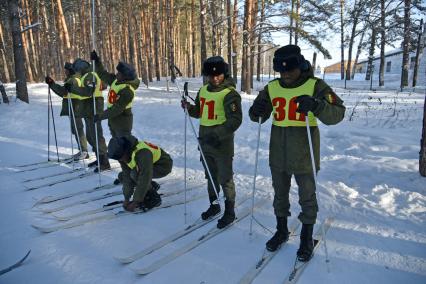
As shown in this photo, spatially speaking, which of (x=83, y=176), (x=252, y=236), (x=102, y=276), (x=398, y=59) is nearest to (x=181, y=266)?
(x=102, y=276)

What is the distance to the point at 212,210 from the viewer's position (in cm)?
420

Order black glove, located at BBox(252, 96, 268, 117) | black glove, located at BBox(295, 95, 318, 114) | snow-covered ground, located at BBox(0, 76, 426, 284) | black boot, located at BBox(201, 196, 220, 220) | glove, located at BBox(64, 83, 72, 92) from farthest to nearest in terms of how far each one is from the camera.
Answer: glove, located at BBox(64, 83, 72, 92) < black boot, located at BBox(201, 196, 220, 220) < black glove, located at BBox(252, 96, 268, 117) < snow-covered ground, located at BBox(0, 76, 426, 284) < black glove, located at BBox(295, 95, 318, 114)

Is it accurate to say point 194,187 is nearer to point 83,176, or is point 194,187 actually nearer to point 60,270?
point 83,176

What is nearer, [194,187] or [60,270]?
[60,270]

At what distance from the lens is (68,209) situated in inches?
180

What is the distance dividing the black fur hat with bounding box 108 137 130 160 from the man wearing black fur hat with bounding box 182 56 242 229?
2.99 feet

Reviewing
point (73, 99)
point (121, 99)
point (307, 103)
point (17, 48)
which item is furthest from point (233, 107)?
point (17, 48)

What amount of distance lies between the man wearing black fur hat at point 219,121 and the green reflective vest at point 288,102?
2.15 feet

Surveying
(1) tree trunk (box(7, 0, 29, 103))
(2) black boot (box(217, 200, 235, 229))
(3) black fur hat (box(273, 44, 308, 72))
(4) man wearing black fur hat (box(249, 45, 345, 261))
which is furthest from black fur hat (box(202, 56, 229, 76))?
(1) tree trunk (box(7, 0, 29, 103))

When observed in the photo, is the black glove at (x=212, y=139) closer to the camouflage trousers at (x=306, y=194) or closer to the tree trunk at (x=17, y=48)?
the camouflage trousers at (x=306, y=194)

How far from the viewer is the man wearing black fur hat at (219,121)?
3.75 metres

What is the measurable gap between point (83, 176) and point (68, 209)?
1.63m

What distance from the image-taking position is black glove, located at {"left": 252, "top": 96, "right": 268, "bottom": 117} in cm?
328

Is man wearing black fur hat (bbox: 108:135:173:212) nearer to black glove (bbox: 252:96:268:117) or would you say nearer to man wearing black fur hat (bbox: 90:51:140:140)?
man wearing black fur hat (bbox: 90:51:140:140)
